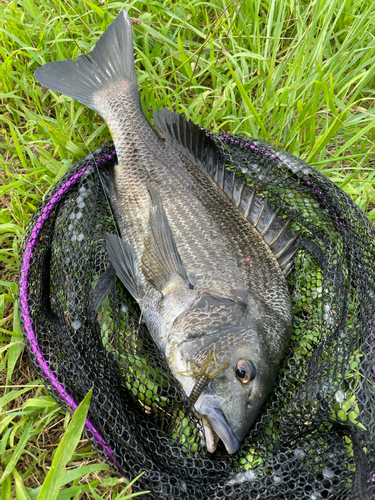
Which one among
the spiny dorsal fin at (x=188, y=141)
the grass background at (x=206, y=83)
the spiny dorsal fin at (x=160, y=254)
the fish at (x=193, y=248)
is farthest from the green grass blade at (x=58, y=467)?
the spiny dorsal fin at (x=188, y=141)

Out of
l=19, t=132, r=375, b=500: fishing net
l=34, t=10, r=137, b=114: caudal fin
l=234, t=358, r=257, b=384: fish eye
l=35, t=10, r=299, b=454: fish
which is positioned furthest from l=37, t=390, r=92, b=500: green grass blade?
l=34, t=10, r=137, b=114: caudal fin

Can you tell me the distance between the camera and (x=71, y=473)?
6.77 feet

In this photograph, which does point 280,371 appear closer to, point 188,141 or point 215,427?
point 215,427

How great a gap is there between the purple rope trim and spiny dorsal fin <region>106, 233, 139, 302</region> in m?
0.48

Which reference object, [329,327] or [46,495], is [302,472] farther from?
[46,495]

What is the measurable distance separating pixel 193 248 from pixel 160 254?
22 cm

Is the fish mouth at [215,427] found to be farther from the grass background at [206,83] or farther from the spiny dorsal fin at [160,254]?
the grass background at [206,83]

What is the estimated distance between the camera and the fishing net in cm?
193

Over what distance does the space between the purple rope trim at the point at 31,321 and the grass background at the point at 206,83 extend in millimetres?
365

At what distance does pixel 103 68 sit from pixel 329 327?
2.63 metres

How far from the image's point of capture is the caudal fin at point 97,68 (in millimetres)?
3016

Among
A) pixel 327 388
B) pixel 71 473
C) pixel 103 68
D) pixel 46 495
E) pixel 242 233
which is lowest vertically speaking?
pixel 71 473

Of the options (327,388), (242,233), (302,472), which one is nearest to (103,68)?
(242,233)

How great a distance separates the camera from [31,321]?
2.34 meters
